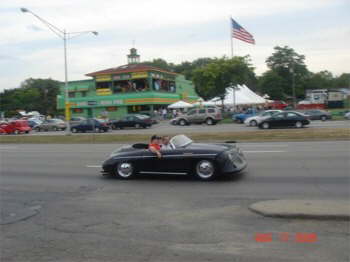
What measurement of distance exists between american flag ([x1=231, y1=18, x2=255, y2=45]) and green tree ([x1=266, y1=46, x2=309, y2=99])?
56386 millimetres

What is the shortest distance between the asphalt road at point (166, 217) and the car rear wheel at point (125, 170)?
1.00 feet

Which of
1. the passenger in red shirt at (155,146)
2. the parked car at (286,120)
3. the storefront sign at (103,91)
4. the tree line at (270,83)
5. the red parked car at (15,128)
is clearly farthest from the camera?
the tree line at (270,83)

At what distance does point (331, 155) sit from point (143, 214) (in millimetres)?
8373

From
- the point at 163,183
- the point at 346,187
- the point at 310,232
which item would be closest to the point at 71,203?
the point at 163,183

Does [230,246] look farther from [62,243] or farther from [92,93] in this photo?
[92,93]

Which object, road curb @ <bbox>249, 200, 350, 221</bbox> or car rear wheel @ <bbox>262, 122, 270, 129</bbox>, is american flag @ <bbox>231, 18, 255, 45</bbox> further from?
road curb @ <bbox>249, 200, 350, 221</bbox>

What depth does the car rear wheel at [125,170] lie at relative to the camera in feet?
34.3

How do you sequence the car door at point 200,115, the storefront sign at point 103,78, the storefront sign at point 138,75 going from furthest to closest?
the storefront sign at point 103,78 < the storefront sign at point 138,75 < the car door at point 200,115

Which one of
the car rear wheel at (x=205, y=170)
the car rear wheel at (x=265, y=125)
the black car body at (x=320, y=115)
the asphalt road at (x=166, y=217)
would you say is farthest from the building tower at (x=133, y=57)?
the car rear wheel at (x=205, y=170)

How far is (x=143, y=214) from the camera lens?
272 inches

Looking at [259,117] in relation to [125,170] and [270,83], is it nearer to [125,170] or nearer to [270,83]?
[125,170]

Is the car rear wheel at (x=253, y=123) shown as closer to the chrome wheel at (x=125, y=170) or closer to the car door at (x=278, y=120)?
the car door at (x=278, y=120)

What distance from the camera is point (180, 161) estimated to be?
9844 mm

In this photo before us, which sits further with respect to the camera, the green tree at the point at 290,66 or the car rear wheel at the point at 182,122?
the green tree at the point at 290,66
